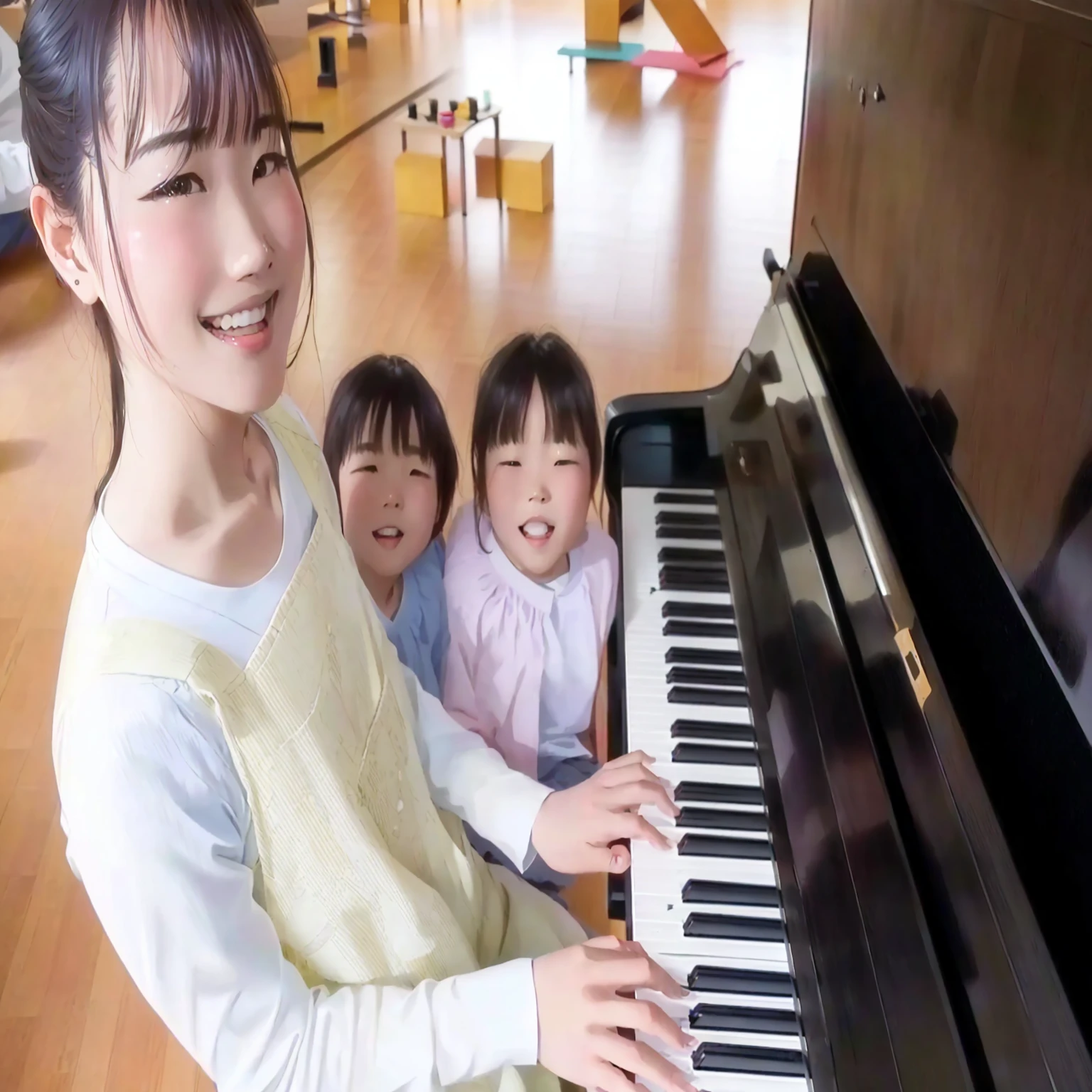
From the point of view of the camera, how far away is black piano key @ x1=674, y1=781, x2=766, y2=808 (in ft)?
3.71

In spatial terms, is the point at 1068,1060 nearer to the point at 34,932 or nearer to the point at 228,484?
the point at 228,484

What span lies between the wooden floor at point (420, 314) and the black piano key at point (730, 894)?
0.75 meters

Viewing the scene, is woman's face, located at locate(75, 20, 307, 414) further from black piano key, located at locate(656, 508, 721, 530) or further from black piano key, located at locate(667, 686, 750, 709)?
black piano key, located at locate(656, 508, 721, 530)

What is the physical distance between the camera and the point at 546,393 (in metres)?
1.49

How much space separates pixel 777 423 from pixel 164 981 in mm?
946

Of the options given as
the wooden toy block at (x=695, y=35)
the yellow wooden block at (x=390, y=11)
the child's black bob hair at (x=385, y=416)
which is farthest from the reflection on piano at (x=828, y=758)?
the yellow wooden block at (x=390, y=11)

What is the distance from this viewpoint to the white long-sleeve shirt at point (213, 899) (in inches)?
29.2

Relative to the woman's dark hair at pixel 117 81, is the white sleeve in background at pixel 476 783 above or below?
below

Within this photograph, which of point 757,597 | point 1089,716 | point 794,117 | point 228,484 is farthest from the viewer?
point 794,117

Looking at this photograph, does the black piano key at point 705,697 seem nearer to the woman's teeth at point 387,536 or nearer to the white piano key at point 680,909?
the white piano key at point 680,909

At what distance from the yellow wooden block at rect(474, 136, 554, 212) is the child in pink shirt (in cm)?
336

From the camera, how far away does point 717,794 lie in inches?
44.8

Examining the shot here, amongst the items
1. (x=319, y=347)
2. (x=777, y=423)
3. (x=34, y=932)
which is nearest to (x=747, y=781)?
(x=777, y=423)

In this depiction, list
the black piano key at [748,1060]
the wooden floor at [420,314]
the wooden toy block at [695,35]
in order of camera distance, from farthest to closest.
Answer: the wooden toy block at [695,35] < the wooden floor at [420,314] < the black piano key at [748,1060]
